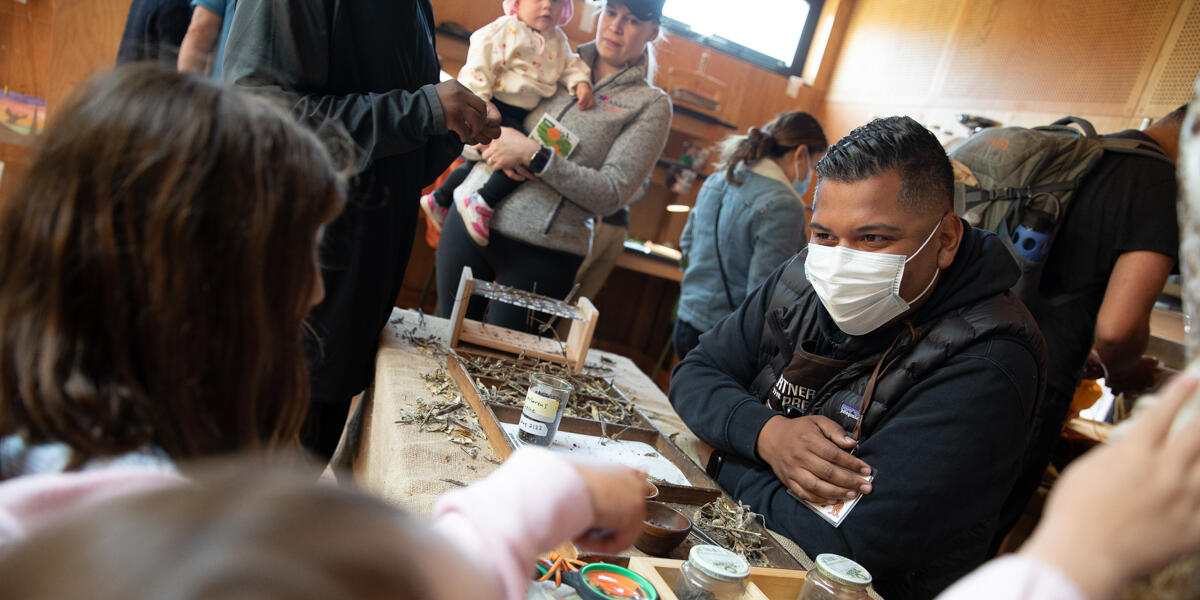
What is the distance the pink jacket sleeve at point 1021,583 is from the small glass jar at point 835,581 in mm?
603

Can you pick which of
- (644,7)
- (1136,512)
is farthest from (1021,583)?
(644,7)

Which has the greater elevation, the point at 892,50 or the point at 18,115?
the point at 892,50

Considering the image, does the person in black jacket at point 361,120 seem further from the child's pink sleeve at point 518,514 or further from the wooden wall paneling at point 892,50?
the wooden wall paneling at point 892,50

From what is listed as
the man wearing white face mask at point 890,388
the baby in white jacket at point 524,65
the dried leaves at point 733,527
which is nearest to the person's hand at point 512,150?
the baby in white jacket at point 524,65

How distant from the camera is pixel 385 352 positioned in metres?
2.02

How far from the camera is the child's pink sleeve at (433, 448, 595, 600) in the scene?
62 cm

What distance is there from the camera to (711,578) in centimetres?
104

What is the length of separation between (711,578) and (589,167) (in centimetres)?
183

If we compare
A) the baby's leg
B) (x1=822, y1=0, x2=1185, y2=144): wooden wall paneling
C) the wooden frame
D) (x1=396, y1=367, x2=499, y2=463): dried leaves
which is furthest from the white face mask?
(x1=822, y1=0, x2=1185, y2=144): wooden wall paneling

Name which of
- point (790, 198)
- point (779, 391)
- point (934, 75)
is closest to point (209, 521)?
point (779, 391)

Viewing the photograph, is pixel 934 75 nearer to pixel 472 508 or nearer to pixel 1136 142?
pixel 1136 142

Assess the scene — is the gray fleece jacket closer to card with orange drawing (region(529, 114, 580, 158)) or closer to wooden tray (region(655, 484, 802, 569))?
card with orange drawing (region(529, 114, 580, 158))

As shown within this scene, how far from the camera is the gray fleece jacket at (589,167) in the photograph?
2.50m

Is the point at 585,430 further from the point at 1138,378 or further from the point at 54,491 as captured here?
the point at 1138,378
